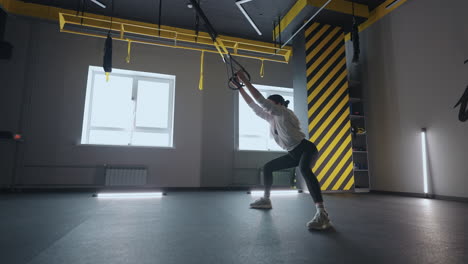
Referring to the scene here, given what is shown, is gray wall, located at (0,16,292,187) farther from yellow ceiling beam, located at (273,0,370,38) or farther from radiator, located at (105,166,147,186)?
yellow ceiling beam, located at (273,0,370,38)

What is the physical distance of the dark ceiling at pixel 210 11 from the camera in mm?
5125

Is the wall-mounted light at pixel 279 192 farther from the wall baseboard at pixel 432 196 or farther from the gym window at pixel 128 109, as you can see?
the gym window at pixel 128 109

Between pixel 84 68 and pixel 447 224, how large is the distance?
619cm

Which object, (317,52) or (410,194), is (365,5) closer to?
(317,52)

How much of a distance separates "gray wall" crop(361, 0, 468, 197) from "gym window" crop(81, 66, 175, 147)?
14.3 feet

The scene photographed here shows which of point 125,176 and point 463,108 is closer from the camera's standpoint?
point 463,108

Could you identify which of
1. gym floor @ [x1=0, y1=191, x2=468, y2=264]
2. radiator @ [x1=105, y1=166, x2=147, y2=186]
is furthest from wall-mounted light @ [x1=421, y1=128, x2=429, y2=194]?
radiator @ [x1=105, y1=166, x2=147, y2=186]

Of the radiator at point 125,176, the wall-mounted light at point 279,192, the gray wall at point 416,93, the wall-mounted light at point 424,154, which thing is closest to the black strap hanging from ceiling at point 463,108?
the gray wall at point 416,93

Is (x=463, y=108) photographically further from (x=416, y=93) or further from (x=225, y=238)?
(x=225, y=238)

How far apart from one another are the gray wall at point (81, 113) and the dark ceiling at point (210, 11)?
0.62 metres

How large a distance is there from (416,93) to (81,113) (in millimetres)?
6266

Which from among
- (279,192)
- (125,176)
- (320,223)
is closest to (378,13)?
(279,192)

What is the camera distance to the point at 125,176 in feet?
17.0

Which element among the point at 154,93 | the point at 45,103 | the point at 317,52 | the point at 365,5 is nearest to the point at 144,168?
the point at 154,93
